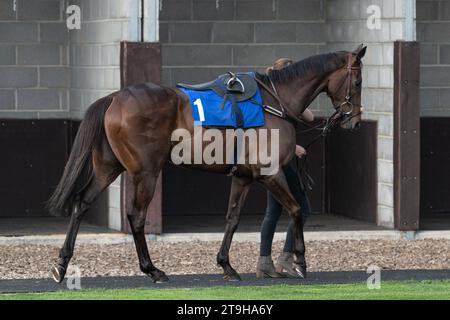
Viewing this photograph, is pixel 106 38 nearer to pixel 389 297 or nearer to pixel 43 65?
pixel 43 65

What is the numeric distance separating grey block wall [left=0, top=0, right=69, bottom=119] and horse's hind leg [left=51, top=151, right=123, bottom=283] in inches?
224

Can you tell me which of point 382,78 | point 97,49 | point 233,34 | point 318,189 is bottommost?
point 318,189

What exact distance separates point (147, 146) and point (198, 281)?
1.40 metres

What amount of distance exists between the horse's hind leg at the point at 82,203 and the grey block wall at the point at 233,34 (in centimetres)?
568

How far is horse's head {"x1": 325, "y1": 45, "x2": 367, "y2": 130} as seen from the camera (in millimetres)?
12547

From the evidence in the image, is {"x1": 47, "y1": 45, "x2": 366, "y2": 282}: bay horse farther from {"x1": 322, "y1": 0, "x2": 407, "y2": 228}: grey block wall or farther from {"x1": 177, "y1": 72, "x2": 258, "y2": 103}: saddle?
{"x1": 322, "y1": 0, "x2": 407, "y2": 228}: grey block wall

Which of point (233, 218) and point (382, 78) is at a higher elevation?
point (382, 78)

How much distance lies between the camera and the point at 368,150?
55.9 ft

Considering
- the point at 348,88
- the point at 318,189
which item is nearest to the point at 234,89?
the point at 348,88

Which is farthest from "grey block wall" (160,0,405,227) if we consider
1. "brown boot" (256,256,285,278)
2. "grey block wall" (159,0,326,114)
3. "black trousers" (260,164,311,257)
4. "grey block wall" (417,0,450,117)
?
"brown boot" (256,256,285,278)

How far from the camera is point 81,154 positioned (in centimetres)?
Result: 1205

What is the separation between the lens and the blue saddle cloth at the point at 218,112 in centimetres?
1214

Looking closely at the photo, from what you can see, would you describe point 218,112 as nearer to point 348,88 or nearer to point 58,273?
point 348,88
